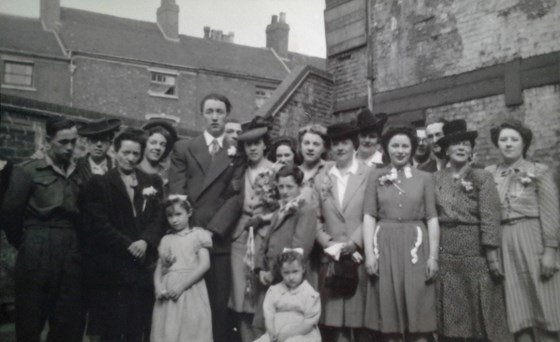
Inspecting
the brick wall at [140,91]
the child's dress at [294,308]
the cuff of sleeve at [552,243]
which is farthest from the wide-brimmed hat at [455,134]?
the brick wall at [140,91]

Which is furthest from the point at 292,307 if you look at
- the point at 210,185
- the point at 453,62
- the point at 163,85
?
the point at 163,85

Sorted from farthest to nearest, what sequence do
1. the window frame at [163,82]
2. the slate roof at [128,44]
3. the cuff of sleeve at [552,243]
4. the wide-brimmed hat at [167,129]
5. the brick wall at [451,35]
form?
1. the window frame at [163,82]
2. the slate roof at [128,44]
3. the brick wall at [451,35]
4. the wide-brimmed hat at [167,129]
5. the cuff of sleeve at [552,243]

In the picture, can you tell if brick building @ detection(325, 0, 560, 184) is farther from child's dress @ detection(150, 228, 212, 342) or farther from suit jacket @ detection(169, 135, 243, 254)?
child's dress @ detection(150, 228, 212, 342)

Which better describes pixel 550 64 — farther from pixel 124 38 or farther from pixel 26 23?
pixel 26 23

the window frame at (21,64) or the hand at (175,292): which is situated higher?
the window frame at (21,64)

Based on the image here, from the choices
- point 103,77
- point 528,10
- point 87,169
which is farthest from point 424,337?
point 103,77

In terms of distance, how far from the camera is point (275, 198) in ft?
13.8

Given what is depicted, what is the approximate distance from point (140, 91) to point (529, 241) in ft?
73.7

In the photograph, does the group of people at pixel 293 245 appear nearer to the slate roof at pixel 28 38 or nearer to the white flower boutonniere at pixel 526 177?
the white flower boutonniere at pixel 526 177

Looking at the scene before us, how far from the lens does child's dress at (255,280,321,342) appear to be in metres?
3.75

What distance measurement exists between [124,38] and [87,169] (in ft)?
71.8

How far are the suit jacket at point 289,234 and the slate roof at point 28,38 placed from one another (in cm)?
2096

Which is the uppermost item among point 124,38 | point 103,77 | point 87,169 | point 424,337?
point 124,38

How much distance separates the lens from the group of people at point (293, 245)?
375cm
